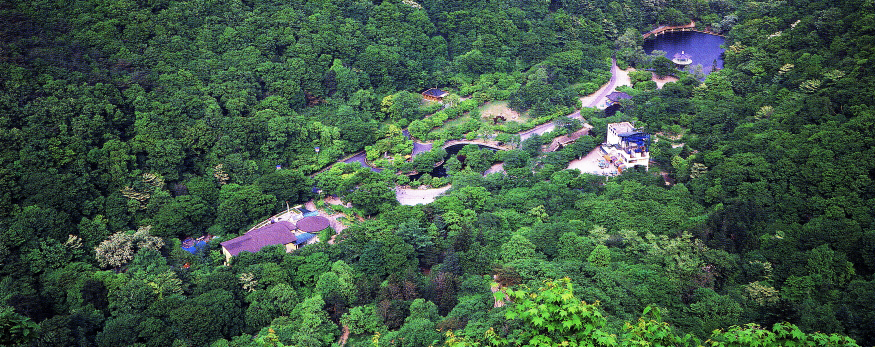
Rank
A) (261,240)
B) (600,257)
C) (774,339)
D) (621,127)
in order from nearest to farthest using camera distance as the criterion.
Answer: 1. (774,339)
2. (600,257)
3. (261,240)
4. (621,127)

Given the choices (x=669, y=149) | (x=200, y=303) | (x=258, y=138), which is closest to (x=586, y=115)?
(x=669, y=149)

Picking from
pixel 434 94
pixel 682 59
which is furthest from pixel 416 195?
pixel 682 59

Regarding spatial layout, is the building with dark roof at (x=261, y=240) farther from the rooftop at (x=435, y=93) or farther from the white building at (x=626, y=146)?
the rooftop at (x=435, y=93)

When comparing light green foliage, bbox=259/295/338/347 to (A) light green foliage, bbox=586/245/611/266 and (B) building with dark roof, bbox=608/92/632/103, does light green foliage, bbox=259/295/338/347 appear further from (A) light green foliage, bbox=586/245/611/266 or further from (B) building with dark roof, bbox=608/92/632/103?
(B) building with dark roof, bbox=608/92/632/103

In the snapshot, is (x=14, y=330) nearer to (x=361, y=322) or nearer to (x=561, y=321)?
(x=561, y=321)

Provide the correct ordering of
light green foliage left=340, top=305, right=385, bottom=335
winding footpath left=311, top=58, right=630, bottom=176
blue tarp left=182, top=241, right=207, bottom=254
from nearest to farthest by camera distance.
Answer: light green foliage left=340, top=305, right=385, bottom=335 < blue tarp left=182, top=241, right=207, bottom=254 < winding footpath left=311, top=58, right=630, bottom=176

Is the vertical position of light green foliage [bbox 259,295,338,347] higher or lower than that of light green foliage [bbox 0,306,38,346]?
lower

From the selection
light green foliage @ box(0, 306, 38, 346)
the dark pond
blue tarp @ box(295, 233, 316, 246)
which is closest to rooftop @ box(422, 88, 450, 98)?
the dark pond

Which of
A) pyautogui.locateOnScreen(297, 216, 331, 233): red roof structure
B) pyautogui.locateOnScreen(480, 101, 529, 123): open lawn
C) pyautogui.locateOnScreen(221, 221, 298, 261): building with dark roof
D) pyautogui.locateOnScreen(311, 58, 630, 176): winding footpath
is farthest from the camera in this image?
pyautogui.locateOnScreen(480, 101, 529, 123): open lawn
